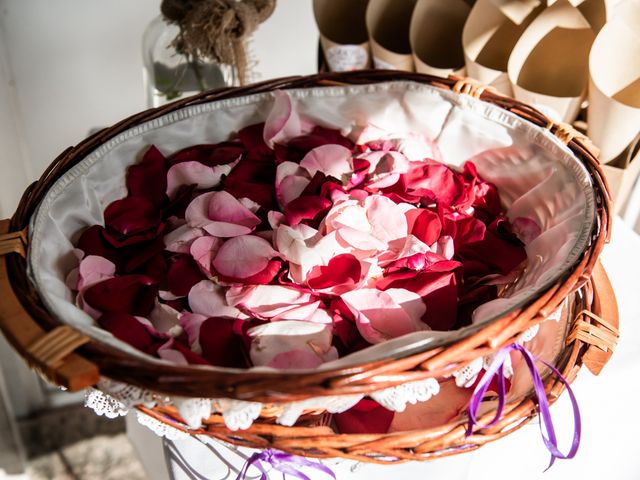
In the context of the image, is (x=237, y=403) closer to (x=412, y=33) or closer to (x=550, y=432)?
(x=550, y=432)

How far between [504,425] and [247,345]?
232 millimetres

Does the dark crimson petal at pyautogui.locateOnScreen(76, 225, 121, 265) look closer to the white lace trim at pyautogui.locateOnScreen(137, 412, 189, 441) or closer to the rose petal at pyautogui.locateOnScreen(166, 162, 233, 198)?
the rose petal at pyautogui.locateOnScreen(166, 162, 233, 198)

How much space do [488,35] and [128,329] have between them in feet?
2.13

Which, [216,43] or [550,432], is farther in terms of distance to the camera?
[216,43]

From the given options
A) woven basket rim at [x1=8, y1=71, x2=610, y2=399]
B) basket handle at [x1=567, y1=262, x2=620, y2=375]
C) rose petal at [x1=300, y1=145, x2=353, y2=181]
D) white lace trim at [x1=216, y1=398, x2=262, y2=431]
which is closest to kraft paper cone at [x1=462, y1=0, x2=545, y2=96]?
woven basket rim at [x1=8, y1=71, x2=610, y2=399]

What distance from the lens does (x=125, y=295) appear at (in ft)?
1.98

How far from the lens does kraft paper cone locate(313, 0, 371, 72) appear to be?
99cm

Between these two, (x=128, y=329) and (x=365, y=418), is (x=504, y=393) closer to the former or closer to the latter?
(x=365, y=418)

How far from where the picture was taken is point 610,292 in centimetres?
66

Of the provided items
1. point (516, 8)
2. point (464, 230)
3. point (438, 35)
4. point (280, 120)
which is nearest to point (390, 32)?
point (438, 35)

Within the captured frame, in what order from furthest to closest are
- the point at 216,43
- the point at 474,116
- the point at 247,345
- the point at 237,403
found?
the point at 216,43 < the point at 474,116 < the point at 247,345 < the point at 237,403

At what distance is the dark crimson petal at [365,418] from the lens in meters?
0.55

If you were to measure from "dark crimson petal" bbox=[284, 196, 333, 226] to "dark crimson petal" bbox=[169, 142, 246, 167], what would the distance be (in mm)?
131

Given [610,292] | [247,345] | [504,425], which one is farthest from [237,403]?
[610,292]
